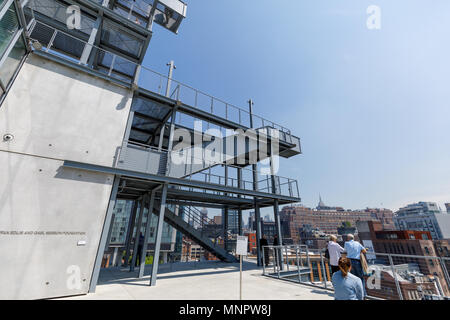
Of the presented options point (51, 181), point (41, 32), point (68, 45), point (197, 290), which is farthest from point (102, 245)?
point (68, 45)

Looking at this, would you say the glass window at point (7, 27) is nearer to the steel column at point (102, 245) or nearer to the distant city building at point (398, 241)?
the steel column at point (102, 245)

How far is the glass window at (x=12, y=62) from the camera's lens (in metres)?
5.72

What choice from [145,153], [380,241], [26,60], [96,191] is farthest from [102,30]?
[380,241]

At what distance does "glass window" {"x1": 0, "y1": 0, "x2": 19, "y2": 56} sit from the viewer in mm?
5328

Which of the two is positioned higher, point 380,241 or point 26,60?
point 26,60

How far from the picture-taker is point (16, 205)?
5.63 meters

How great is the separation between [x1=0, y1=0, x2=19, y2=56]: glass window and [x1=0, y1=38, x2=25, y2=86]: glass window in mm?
409

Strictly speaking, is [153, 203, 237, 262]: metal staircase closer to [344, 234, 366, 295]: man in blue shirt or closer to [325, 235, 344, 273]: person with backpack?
[325, 235, 344, 273]: person with backpack

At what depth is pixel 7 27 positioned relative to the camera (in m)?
5.53

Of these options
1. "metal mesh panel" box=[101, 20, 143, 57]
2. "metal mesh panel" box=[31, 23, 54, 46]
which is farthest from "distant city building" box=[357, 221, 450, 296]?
"metal mesh panel" box=[31, 23, 54, 46]

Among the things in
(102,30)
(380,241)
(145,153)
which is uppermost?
(102,30)

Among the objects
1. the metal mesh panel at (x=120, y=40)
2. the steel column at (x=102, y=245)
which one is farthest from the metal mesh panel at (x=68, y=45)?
the steel column at (x=102, y=245)
